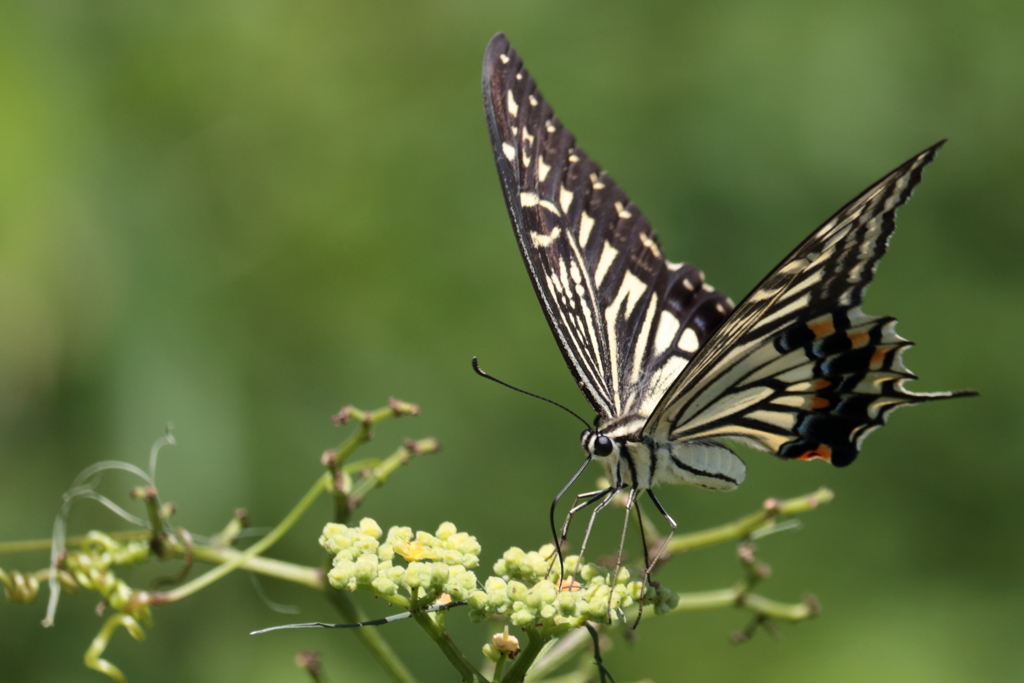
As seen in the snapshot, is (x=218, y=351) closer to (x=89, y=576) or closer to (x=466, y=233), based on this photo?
(x=466, y=233)

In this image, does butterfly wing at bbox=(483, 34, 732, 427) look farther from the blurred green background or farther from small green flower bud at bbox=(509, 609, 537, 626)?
the blurred green background

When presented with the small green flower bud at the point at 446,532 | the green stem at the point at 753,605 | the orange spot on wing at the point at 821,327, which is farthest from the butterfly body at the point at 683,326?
the small green flower bud at the point at 446,532

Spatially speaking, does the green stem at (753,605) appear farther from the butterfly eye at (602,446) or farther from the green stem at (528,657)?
the green stem at (528,657)

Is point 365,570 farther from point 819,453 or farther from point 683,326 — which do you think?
point 683,326

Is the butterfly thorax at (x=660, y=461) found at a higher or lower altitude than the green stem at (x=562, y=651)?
higher

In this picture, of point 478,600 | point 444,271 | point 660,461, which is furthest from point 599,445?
point 444,271

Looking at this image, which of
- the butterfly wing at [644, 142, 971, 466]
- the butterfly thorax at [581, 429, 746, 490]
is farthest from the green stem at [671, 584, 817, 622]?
the butterfly wing at [644, 142, 971, 466]

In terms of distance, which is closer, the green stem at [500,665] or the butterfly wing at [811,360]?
the green stem at [500,665]
